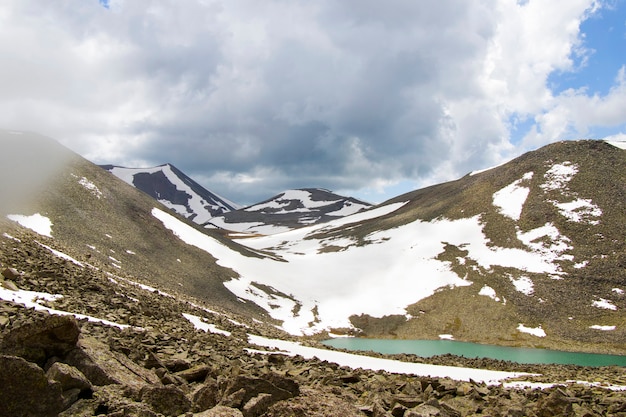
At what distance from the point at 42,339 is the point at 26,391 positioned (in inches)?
74.1

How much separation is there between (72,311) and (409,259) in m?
82.9

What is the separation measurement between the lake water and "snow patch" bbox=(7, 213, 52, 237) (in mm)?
39749

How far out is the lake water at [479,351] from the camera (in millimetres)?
50125

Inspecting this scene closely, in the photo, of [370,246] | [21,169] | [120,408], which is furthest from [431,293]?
[120,408]

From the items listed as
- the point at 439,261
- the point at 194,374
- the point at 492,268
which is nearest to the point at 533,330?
the point at 492,268

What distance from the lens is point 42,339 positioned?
8438mm

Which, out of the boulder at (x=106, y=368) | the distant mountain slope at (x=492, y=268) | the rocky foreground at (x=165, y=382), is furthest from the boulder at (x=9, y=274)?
the distant mountain slope at (x=492, y=268)

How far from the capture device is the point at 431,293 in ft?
262

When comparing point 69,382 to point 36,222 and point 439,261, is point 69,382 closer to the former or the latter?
point 36,222

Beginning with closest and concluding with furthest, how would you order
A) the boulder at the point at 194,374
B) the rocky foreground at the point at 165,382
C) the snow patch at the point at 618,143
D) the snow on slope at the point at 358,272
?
the rocky foreground at the point at 165,382, the boulder at the point at 194,374, the snow on slope at the point at 358,272, the snow patch at the point at 618,143

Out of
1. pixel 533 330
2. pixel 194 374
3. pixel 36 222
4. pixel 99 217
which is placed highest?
pixel 99 217

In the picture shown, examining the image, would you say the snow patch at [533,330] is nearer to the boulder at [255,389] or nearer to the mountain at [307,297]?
the mountain at [307,297]

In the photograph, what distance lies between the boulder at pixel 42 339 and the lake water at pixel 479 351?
154 ft

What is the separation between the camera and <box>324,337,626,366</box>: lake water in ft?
164
